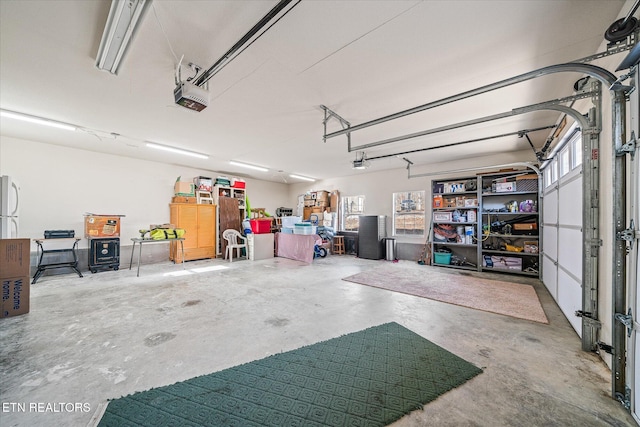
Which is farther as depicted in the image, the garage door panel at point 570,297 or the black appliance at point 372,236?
the black appliance at point 372,236

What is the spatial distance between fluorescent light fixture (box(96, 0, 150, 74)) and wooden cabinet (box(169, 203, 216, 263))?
513cm

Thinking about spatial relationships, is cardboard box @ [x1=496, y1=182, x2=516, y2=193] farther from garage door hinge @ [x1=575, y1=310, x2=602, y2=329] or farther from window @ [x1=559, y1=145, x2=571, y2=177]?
garage door hinge @ [x1=575, y1=310, x2=602, y2=329]

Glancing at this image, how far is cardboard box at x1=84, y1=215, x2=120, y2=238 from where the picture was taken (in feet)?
17.4

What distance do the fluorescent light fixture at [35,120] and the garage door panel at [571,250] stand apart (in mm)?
7977

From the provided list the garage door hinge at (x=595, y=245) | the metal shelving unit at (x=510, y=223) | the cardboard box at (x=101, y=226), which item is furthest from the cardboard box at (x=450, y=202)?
the cardboard box at (x=101, y=226)

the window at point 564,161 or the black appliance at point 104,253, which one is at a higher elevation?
the window at point 564,161

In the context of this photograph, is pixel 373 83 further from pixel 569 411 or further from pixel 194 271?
pixel 194 271

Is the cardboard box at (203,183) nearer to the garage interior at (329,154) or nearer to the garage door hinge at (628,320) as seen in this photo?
the garage interior at (329,154)

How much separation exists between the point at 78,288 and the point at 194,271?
6.43 feet

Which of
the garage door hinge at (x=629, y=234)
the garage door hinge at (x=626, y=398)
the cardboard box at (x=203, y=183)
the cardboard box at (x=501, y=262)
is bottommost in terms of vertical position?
the garage door hinge at (x=626, y=398)

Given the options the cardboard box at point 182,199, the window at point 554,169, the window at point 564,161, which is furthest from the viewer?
the cardboard box at point 182,199

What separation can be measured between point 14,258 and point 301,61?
14.5ft

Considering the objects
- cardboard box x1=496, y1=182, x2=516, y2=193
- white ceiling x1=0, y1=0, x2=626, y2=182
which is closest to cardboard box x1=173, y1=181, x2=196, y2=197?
white ceiling x1=0, y1=0, x2=626, y2=182

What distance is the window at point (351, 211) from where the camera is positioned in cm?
868
